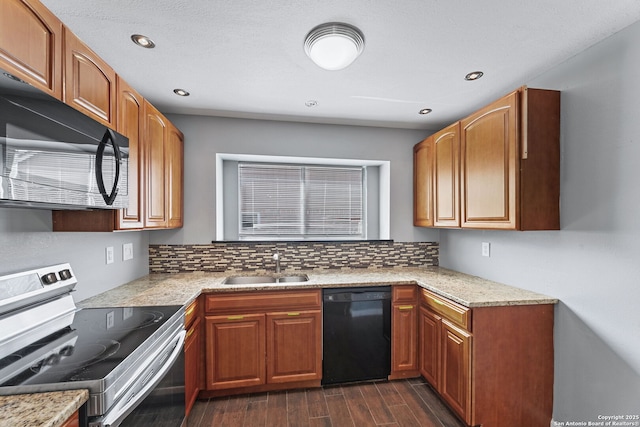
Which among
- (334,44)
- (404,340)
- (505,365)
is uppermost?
(334,44)

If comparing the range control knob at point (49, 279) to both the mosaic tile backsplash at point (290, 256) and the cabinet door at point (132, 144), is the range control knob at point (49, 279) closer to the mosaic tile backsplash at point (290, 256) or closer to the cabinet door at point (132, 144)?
the cabinet door at point (132, 144)

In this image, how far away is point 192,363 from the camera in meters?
2.05

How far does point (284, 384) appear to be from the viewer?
7.80 feet

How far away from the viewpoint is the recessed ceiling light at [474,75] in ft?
6.61

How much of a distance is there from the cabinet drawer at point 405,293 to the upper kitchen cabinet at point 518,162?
2.48ft

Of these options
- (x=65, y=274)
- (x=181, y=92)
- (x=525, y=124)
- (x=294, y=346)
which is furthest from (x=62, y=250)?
(x=525, y=124)

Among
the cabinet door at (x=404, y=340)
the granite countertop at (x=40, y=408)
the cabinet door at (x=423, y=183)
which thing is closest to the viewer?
the granite countertop at (x=40, y=408)

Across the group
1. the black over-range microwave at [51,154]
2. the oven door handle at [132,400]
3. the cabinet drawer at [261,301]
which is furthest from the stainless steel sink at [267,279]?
the black over-range microwave at [51,154]

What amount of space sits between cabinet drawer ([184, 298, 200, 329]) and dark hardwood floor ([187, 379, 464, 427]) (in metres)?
0.70

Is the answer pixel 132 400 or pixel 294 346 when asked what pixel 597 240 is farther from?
pixel 132 400

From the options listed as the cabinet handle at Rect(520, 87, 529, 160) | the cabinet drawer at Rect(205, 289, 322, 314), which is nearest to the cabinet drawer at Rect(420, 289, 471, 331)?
the cabinet drawer at Rect(205, 289, 322, 314)

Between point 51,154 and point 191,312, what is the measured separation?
1284 mm

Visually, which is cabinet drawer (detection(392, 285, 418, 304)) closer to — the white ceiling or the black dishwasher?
the black dishwasher

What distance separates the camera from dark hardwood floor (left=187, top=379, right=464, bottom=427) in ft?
6.64
